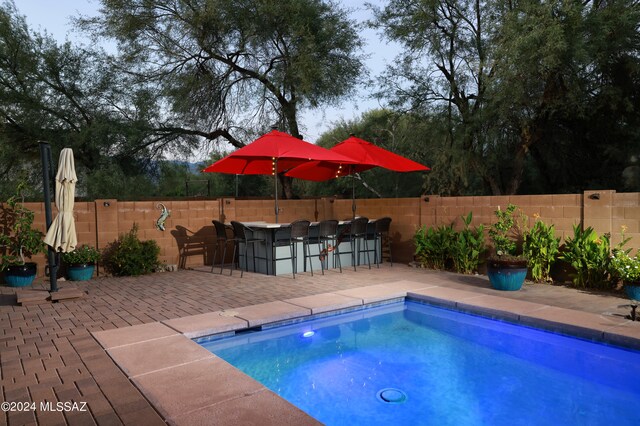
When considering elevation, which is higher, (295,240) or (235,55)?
(235,55)

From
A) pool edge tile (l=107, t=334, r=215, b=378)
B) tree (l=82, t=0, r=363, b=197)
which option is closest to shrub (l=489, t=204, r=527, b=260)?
pool edge tile (l=107, t=334, r=215, b=378)

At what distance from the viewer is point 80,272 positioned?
7.21 m

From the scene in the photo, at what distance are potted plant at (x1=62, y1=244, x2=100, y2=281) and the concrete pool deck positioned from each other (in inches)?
15.1

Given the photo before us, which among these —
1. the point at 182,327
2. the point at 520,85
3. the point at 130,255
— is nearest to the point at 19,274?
the point at 130,255

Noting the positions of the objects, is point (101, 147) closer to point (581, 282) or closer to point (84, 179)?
point (84, 179)

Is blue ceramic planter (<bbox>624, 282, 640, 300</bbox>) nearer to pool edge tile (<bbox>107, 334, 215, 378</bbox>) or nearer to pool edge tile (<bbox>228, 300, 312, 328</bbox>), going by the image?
pool edge tile (<bbox>228, 300, 312, 328</bbox>)

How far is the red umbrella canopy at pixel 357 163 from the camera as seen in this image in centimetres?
838

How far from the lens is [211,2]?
10.7m

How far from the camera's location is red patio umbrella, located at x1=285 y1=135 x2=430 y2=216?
27.5 ft

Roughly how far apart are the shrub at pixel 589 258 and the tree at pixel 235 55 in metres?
7.22

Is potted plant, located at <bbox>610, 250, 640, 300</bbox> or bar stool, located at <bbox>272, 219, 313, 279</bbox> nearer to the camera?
potted plant, located at <bbox>610, 250, 640, 300</bbox>

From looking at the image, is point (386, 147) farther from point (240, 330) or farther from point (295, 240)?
point (240, 330)

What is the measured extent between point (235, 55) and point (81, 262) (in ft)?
24.2

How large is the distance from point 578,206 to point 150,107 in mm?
10751
